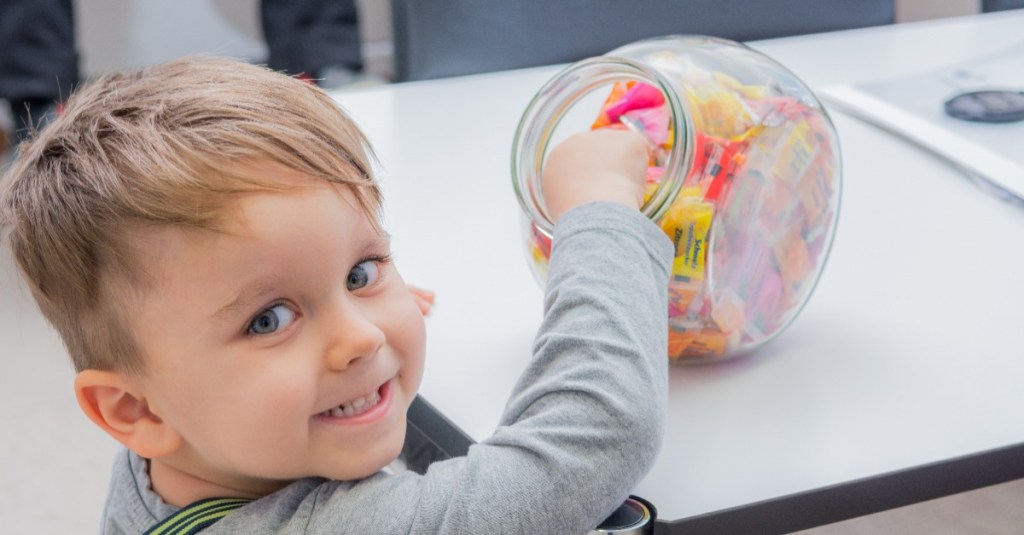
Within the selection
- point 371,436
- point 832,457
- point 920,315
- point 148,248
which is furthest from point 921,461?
point 148,248

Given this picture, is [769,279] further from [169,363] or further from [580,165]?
[169,363]

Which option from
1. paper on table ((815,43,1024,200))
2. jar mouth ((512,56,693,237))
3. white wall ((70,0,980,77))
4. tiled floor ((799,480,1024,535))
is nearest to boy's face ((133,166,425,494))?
jar mouth ((512,56,693,237))

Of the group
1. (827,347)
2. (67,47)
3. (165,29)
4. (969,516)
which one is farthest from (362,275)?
(165,29)

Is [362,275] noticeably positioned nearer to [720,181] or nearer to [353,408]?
[353,408]

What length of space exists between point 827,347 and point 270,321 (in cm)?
33

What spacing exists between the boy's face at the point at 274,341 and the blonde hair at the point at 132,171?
0.04ft

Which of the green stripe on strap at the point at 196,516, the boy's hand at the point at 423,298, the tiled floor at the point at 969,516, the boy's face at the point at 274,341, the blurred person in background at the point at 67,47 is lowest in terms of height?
the tiled floor at the point at 969,516

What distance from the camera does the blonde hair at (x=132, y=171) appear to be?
1.74 feet

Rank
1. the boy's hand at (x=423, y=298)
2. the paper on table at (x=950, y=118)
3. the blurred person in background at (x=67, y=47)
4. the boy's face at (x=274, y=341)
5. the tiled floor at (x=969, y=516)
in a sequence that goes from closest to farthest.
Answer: the boy's face at (x=274, y=341) → the boy's hand at (x=423, y=298) → the paper on table at (x=950, y=118) → the tiled floor at (x=969, y=516) → the blurred person in background at (x=67, y=47)

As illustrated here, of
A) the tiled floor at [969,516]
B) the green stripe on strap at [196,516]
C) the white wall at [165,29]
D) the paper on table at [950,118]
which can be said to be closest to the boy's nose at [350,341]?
the green stripe on strap at [196,516]

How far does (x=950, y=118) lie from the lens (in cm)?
98

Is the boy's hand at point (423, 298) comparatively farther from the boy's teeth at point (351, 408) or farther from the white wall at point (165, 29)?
the white wall at point (165, 29)

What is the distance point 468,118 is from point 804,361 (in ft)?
1.58

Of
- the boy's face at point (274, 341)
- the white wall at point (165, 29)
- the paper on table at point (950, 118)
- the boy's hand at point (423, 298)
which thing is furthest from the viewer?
the white wall at point (165, 29)
